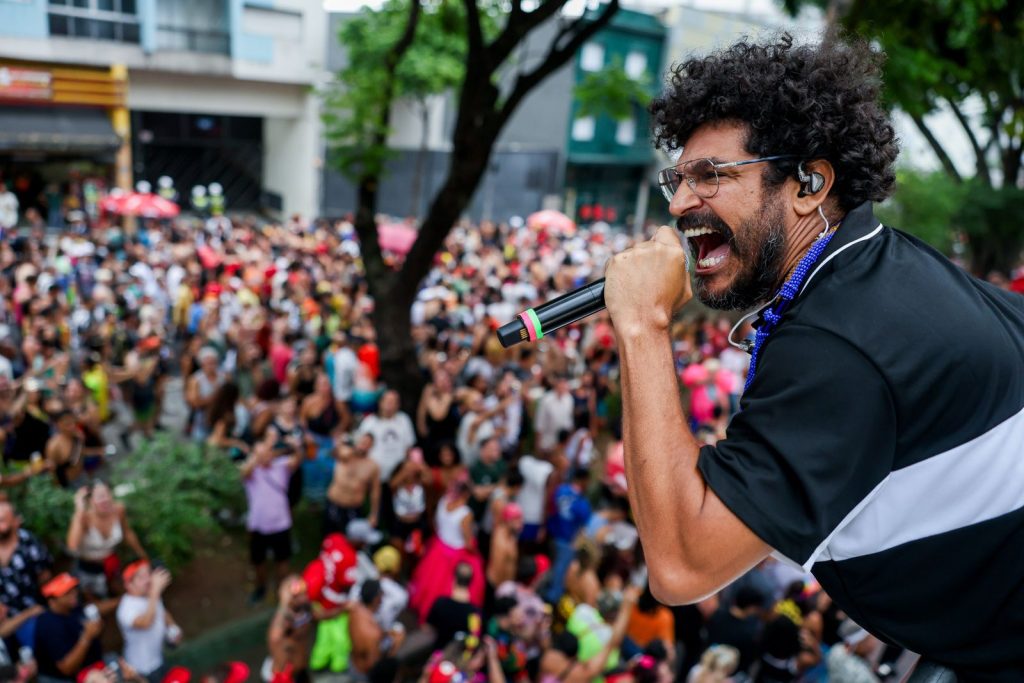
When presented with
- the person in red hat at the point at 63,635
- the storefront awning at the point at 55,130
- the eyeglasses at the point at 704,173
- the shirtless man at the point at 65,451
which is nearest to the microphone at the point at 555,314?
the eyeglasses at the point at 704,173

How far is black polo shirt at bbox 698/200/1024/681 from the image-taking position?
3.94 ft

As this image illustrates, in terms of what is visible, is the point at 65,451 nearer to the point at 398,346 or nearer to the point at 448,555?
the point at 398,346

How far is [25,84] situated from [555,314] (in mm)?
22966

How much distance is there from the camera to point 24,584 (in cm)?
531

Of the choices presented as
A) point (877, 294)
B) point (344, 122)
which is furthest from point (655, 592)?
point (344, 122)

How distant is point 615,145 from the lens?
107ft

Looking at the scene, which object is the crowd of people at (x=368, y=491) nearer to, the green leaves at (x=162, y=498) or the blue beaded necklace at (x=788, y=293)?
the green leaves at (x=162, y=498)

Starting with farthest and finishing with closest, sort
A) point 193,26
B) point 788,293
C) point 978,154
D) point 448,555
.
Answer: point 193,26 → point 978,154 → point 448,555 → point 788,293

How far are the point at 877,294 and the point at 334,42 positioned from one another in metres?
26.8

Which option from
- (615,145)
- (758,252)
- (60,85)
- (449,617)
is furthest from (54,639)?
(615,145)

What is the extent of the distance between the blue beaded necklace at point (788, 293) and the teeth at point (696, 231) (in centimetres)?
18

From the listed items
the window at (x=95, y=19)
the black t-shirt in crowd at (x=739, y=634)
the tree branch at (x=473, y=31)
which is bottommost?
the black t-shirt in crowd at (x=739, y=634)

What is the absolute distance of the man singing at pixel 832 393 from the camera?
1210mm

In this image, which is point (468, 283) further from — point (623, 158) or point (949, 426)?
point (623, 158)
